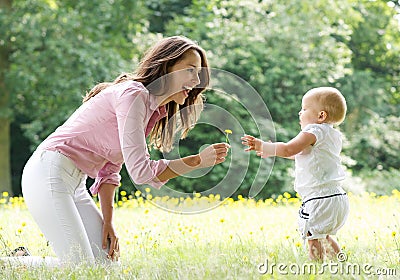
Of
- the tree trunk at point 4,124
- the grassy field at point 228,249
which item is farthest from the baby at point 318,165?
the tree trunk at point 4,124

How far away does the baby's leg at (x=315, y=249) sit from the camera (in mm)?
3501

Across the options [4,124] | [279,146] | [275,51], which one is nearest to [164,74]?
[279,146]

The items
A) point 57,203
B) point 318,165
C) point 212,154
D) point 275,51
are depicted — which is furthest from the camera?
point 275,51

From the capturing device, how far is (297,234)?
461cm

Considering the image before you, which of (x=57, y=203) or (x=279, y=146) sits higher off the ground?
(x=279, y=146)

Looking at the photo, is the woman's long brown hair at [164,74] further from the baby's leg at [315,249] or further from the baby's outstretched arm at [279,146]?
Answer: the baby's leg at [315,249]

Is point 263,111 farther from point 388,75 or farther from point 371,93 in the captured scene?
point 388,75

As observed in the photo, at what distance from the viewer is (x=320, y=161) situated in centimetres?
360

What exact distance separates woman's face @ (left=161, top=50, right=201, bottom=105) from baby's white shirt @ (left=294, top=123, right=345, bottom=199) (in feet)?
2.37

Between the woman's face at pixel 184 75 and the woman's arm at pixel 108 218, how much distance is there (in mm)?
689

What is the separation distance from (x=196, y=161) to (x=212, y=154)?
95 millimetres

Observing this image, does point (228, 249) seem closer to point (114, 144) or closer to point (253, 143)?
point (253, 143)

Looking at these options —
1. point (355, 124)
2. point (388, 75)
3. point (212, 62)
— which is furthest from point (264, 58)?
point (388, 75)

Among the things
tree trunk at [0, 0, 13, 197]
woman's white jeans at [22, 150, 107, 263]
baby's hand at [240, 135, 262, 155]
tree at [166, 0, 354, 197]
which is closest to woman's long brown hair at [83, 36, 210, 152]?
baby's hand at [240, 135, 262, 155]
